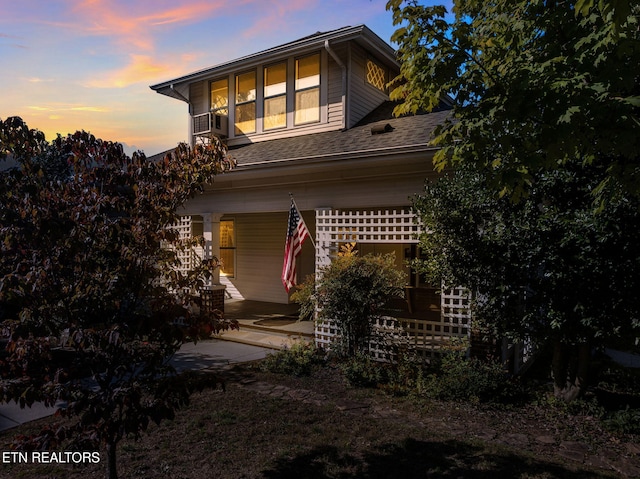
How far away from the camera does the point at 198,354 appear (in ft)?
27.5

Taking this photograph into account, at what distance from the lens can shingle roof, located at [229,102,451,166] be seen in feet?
26.8

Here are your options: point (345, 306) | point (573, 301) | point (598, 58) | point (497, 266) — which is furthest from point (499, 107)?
point (345, 306)

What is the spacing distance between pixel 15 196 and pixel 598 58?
4.54 metres

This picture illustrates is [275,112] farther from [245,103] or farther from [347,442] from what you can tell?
[347,442]

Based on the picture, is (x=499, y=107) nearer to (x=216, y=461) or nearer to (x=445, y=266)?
(x=445, y=266)

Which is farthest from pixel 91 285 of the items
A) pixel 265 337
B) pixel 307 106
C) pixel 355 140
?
pixel 307 106

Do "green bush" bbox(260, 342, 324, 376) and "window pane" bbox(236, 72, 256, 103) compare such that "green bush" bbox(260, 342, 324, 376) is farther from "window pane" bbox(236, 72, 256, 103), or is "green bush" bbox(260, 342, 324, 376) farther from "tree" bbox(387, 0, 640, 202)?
"window pane" bbox(236, 72, 256, 103)

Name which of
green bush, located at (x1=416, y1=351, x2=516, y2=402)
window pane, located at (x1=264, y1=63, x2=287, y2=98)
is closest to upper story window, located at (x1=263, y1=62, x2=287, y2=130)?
window pane, located at (x1=264, y1=63, x2=287, y2=98)

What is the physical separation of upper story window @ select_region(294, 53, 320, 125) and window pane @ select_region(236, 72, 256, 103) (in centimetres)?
144

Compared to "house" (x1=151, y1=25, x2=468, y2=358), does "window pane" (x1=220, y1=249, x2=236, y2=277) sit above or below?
below

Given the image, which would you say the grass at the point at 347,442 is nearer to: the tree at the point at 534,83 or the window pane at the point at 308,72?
the tree at the point at 534,83

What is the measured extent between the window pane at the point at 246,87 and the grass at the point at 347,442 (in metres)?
8.83

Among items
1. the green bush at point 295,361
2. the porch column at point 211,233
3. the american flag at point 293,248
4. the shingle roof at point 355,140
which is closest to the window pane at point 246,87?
the shingle roof at point 355,140

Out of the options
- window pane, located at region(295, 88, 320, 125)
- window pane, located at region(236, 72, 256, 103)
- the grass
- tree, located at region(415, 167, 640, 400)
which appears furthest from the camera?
window pane, located at region(236, 72, 256, 103)
